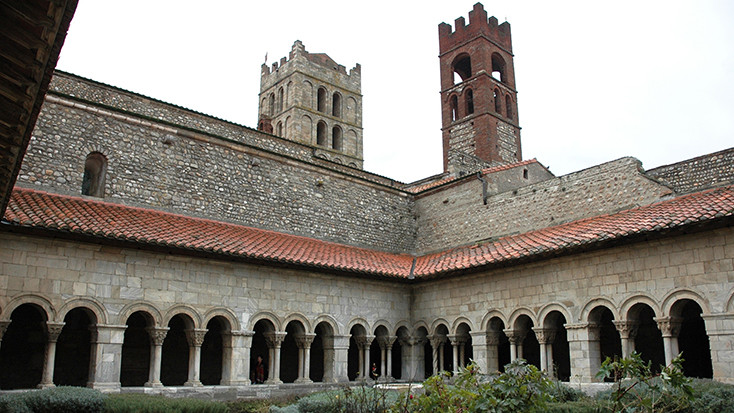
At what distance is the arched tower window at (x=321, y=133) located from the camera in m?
Answer: 37.6

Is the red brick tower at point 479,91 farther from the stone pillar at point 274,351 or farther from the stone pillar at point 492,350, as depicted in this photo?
the stone pillar at point 274,351

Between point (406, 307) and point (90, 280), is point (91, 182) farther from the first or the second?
point (406, 307)

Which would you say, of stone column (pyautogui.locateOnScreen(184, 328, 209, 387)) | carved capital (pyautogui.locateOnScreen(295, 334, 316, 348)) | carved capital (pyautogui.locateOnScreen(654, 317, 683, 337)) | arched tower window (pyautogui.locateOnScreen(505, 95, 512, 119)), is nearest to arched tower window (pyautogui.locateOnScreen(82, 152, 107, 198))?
stone column (pyautogui.locateOnScreen(184, 328, 209, 387))

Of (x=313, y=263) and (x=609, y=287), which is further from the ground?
(x=313, y=263)

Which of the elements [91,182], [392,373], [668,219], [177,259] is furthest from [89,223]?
[668,219]

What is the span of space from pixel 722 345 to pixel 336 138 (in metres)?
29.9

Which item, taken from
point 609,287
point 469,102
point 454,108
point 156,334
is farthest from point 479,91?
point 156,334

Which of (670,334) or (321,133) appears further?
(321,133)

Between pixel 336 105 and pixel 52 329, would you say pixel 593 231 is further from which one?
pixel 336 105

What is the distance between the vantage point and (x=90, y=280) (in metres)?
11.6

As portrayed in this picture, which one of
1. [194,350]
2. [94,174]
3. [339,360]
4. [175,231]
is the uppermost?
[94,174]

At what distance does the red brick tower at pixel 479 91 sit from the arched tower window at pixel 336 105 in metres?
8.72

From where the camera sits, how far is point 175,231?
13.2 meters

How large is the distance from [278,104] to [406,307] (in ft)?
78.5
